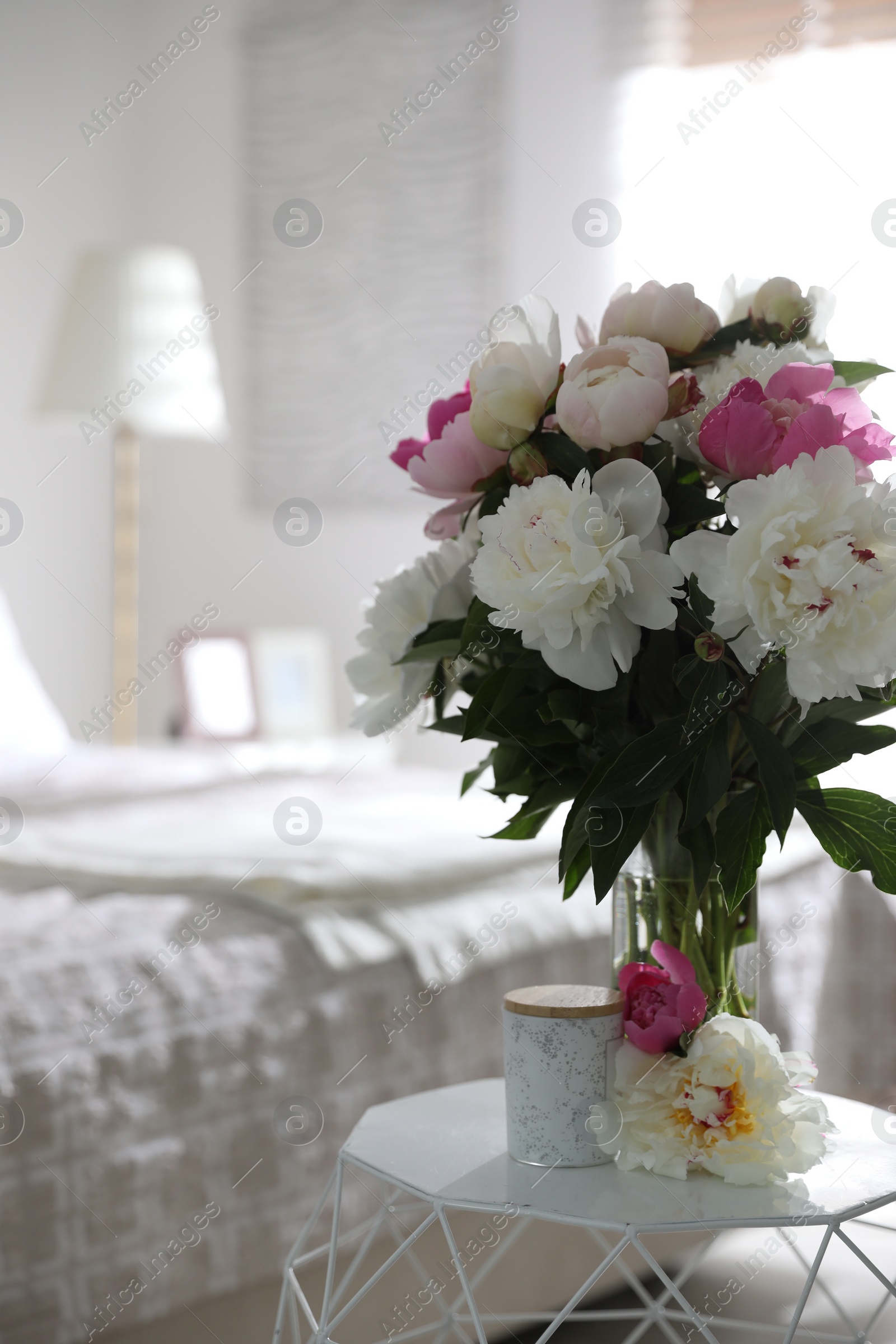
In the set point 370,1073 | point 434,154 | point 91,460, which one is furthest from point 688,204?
point 370,1073

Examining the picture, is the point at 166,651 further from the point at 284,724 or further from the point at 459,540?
the point at 459,540

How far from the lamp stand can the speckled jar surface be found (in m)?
2.97

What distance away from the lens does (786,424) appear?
2.36 feet

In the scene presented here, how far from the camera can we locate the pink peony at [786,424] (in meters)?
0.70

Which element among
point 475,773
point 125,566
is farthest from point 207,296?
point 475,773

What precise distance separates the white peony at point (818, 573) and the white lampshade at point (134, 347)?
294 cm

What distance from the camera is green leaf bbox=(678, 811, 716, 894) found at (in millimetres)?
748

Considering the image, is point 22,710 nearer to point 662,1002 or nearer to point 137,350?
point 137,350

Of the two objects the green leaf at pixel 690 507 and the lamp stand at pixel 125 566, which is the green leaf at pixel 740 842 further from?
the lamp stand at pixel 125 566

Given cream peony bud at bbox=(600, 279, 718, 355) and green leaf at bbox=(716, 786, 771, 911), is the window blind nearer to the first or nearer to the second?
cream peony bud at bbox=(600, 279, 718, 355)

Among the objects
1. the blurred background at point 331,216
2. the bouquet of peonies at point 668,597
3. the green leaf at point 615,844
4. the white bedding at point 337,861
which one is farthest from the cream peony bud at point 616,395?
the blurred background at point 331,216

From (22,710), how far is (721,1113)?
2113 millimetres

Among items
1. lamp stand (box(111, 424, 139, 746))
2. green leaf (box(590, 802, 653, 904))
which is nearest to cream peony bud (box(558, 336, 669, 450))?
green leaf (box(590, 802, 653, 904))

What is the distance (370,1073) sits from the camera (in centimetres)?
144
